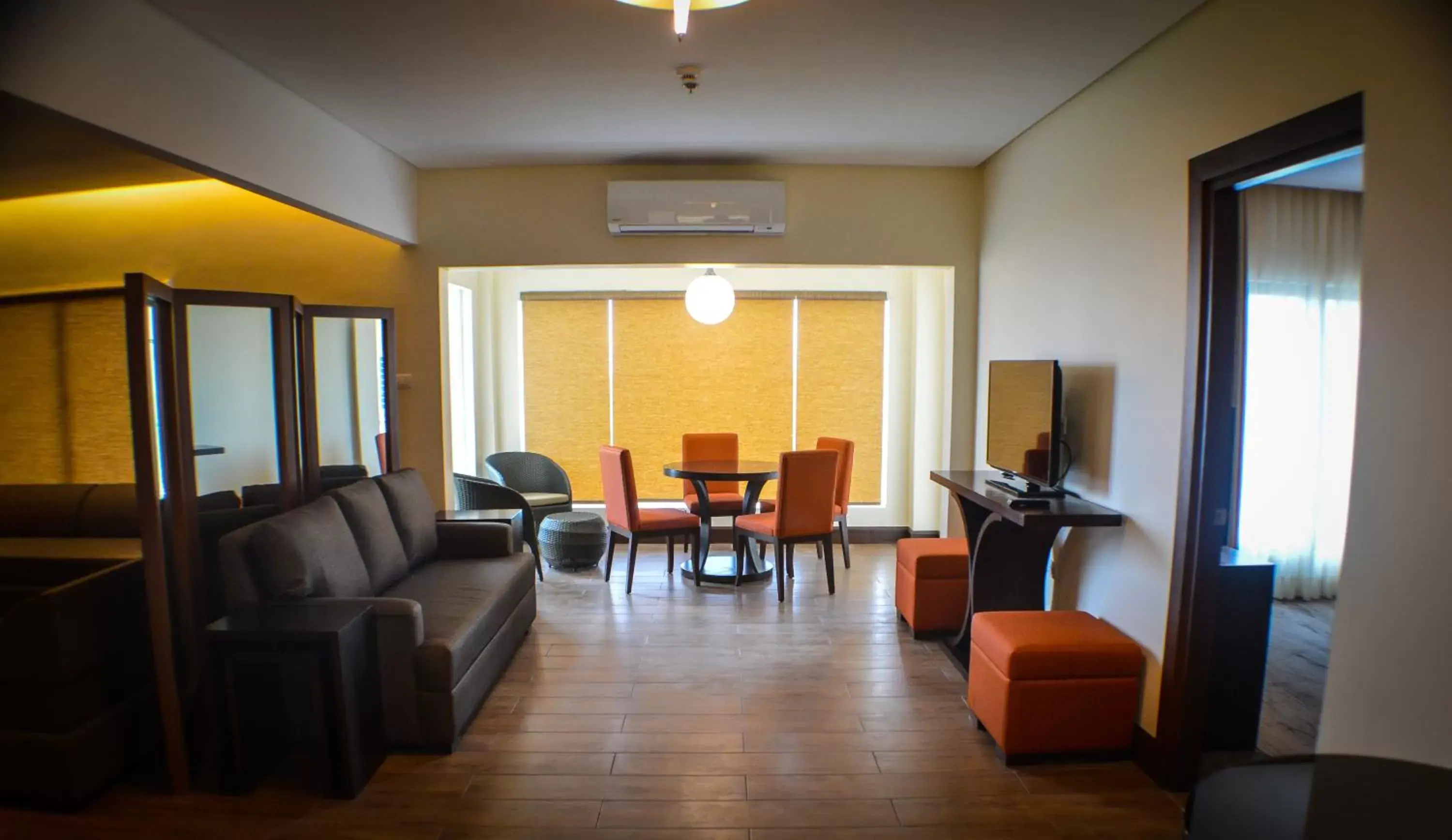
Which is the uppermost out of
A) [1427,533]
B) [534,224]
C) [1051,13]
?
[1051,13]

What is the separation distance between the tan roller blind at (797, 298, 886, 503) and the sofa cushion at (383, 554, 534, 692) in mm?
2855

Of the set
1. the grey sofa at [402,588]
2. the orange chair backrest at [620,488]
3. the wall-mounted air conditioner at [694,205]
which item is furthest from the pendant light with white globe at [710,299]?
the grey sofa at [402,588]

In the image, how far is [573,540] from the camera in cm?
496

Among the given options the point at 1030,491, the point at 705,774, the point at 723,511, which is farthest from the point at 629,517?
the point at 1030,491

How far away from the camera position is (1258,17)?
208cm

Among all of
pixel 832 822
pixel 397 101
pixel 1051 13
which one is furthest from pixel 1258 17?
pixel 397 101

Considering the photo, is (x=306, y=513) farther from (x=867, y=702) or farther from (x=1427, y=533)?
(x=1427, y=533)

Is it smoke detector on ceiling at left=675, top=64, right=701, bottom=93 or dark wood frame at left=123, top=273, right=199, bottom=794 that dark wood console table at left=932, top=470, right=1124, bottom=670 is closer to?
smoke detector on ceiling at left=675, top=64, right=701, bottom=93

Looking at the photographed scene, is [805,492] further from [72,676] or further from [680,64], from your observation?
[72,676]

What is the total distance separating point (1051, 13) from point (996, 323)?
1.95 meters

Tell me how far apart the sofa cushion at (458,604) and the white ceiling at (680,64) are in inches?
86.1

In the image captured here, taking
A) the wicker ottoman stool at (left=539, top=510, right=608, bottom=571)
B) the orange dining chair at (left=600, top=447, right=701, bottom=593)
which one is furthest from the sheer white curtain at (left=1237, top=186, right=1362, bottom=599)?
the wicker ottoman stool at (left=539, top=510, right=608, bottom=571)

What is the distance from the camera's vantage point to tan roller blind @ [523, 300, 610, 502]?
591 centimetres

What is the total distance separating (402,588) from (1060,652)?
2.77m
